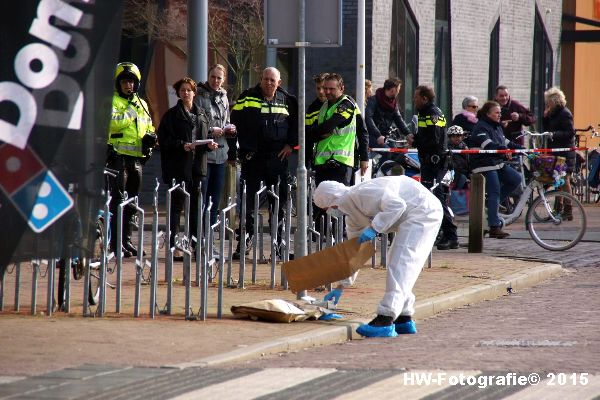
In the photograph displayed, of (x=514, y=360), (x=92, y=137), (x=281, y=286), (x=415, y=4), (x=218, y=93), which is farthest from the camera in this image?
(x=415, y=4)

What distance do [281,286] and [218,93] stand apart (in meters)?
3.72

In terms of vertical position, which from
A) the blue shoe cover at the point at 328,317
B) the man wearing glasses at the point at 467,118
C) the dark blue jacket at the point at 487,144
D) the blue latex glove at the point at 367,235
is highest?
the man wearing glasses at the point at 467,118

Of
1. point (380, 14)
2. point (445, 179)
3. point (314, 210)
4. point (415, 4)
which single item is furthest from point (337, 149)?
point (415, 4)

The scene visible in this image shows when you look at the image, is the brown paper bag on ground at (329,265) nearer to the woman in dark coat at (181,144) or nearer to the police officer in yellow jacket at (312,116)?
the police officer in yellow jacket at (312,116)

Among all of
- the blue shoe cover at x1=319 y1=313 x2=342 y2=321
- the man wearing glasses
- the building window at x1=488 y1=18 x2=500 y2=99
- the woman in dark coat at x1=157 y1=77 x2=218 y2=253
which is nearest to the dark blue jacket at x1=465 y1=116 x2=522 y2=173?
the man wearing glasses

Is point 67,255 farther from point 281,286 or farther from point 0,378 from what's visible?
point 281,286

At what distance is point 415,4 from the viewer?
29812 mm

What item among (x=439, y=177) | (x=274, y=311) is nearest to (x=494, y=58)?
(x=439, y=177)

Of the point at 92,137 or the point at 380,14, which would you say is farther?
the point at 380,14

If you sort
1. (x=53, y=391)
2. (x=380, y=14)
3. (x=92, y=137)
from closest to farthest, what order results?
(x=92, y=137), (x=53, y=391), (x=380, y=14)

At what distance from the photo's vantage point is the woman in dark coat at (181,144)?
15656 millimetres

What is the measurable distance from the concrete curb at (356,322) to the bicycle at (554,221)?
78.6 inches

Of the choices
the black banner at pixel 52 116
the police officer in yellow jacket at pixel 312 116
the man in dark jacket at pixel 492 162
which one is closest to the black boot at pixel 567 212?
the man in dark jacket at pixel 492 162

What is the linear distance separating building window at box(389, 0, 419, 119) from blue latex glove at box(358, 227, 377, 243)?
58.6 feet
